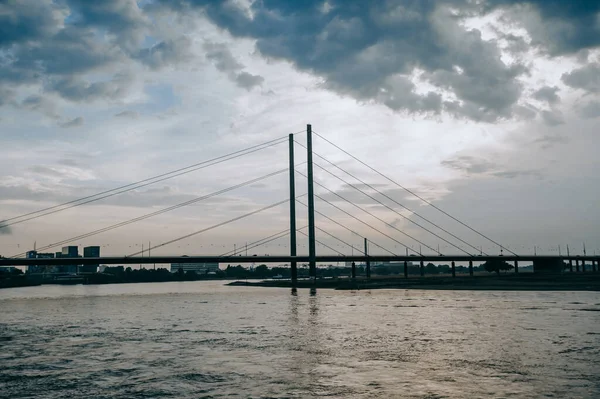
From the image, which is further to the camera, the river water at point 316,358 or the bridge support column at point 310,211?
the bridge support column at point 310,211

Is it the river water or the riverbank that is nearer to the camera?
the river water

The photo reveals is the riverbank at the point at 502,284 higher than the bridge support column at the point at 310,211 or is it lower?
lower

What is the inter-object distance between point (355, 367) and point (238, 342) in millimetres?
8503

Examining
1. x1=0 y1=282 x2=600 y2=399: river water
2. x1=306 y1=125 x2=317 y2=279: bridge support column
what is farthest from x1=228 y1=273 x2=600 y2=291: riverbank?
x1=0 y1=282 x2=600 y2=399: river water

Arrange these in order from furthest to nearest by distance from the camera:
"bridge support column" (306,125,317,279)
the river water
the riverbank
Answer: "bridge support column" (306,125,317,279) → the riverbank → the river water

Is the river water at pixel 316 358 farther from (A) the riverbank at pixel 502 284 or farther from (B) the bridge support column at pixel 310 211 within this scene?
(B) the bridge support column at pixel 310 211

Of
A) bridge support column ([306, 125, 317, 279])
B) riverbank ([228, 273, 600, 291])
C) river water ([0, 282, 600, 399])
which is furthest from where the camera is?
bridge support column ([306, 125, 317, 279])

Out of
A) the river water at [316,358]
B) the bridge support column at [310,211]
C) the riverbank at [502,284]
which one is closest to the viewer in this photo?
the river water at [316,358]

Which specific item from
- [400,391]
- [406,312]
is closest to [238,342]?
[400,391]

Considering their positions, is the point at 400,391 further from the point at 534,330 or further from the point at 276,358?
the point at 534,330

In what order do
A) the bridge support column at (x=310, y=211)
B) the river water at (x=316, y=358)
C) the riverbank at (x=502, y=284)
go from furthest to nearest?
the bridge support column at (x=310, y=211)
the riverbank at (x=502, y=284)
the river water at (x=316, y=358)

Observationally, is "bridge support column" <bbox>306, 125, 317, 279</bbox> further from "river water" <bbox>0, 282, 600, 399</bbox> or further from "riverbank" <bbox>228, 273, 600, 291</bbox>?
"river water" <bbox>0, 282, 600, 399</bbox>

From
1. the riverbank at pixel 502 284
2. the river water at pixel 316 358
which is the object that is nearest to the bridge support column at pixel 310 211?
the riverbank at pixel 502 284

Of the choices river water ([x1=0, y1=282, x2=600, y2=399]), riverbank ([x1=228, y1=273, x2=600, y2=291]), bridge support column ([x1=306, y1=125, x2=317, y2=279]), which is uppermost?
bridge support column ([x1=306, y1=125, x2=317, y2=279])
